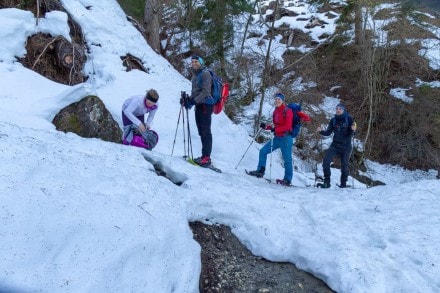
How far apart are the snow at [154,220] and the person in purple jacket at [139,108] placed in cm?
101

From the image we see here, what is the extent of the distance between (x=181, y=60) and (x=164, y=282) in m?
18.9

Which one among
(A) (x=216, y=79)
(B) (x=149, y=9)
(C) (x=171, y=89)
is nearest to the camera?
(A) (x=216, y=79)

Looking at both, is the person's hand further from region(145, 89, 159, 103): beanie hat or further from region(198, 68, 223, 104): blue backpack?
region(198, 68, 223, 104): blue backpack

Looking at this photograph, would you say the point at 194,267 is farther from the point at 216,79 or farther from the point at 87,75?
the point at 87,75

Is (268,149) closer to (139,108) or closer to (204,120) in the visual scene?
(204,120)

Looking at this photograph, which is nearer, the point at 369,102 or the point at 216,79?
the point at 216,79

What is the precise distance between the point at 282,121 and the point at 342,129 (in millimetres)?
1591

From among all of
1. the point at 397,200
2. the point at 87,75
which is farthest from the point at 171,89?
the point at 397,200

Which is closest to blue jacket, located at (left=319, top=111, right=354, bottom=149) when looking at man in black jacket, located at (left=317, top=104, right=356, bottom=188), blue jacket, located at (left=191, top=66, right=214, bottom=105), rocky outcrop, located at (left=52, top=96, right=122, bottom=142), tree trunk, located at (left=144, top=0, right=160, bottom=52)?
man in black jacket, located at (left=317, top=104, right=356, bottom=188)

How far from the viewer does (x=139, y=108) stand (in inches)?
285

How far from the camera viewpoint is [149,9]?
15.9m

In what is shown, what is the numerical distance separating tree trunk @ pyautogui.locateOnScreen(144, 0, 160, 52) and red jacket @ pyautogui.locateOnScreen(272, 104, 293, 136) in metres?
9.50

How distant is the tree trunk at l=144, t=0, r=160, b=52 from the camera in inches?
626

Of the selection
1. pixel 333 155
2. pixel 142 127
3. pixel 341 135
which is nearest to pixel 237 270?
pixel 142 127
